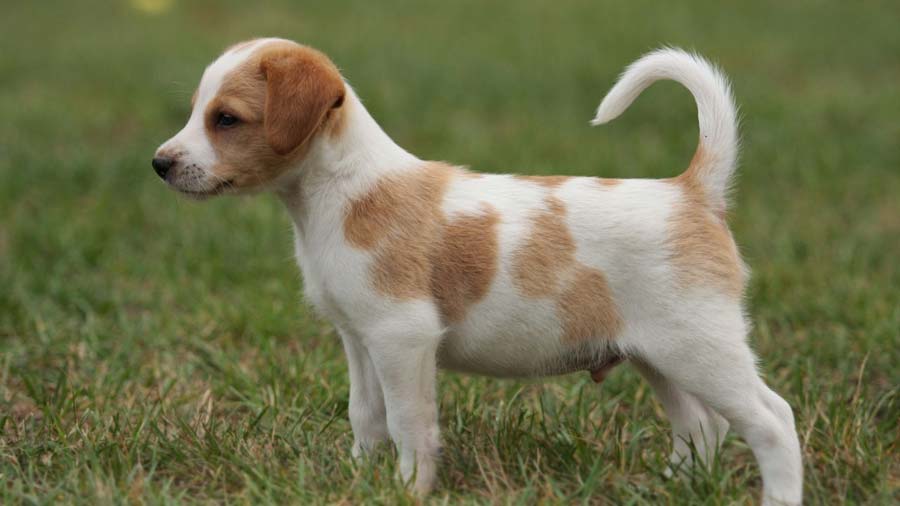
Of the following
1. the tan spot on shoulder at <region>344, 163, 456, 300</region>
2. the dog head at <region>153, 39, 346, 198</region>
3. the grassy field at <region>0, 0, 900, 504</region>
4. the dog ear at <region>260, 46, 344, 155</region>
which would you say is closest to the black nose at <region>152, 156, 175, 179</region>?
the dog head at <region>153, 39, 346, 198</region>

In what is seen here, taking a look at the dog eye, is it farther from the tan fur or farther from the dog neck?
the dog neck

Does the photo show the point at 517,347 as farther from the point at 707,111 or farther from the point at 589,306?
the point at 707,111

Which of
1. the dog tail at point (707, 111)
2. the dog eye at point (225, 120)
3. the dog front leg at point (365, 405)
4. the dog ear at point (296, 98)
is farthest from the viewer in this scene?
the dog front leg at point (365, 405)

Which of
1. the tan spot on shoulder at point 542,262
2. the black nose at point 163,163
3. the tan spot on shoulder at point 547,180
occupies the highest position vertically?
the black nose at point 163,163

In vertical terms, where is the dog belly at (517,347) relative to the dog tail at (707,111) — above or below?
below

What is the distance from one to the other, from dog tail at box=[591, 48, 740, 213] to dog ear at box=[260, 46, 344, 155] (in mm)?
945

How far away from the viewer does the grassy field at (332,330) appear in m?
3.94

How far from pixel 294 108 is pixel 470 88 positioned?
793 cm

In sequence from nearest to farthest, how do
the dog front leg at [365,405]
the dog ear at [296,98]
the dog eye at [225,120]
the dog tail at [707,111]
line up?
the dog ear at [296,98] < the dog eye at [225,120] < the dog tail at [707,111] < the dog front leg at [365,405]

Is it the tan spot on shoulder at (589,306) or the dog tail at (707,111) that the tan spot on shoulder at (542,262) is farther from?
the dog tail at (707,111)

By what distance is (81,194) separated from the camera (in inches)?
326

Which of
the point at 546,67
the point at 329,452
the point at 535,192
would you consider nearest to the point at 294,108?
the point at 535,192

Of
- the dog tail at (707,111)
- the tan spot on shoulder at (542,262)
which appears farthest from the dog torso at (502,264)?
the dog tail at (707,111)

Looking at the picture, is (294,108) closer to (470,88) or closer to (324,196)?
(324,196)
